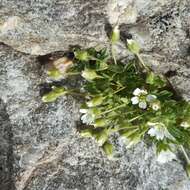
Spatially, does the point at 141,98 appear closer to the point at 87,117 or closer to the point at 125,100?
the point at 125,100

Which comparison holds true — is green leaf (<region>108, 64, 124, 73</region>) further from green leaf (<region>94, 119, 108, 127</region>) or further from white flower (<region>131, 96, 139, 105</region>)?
green leaf (<region>94, 119, 108, 127</region>)

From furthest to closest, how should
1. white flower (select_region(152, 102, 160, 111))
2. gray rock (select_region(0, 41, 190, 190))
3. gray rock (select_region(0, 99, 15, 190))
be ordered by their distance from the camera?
gray rock (select_region(0, 99, 15, 190)), gray rock (select_region(0, 41, 190, 190)), white flower (select_region(152, 102, 160, 111))

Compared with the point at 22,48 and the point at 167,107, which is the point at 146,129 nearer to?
the point at 167,107

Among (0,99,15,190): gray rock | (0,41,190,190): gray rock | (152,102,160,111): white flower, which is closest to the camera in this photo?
(152,102,160,111): white flower

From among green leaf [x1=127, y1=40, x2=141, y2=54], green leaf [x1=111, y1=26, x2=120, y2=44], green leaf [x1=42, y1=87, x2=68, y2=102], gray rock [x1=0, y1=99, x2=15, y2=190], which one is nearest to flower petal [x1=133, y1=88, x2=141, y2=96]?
green leaf [x1=127, y1=40, x2=141, y2=54]

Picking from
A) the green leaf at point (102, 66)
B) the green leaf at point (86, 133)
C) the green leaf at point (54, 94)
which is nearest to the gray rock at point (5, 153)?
the green leaf at point (54, 94)

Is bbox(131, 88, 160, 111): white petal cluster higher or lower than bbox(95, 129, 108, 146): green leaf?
higher
